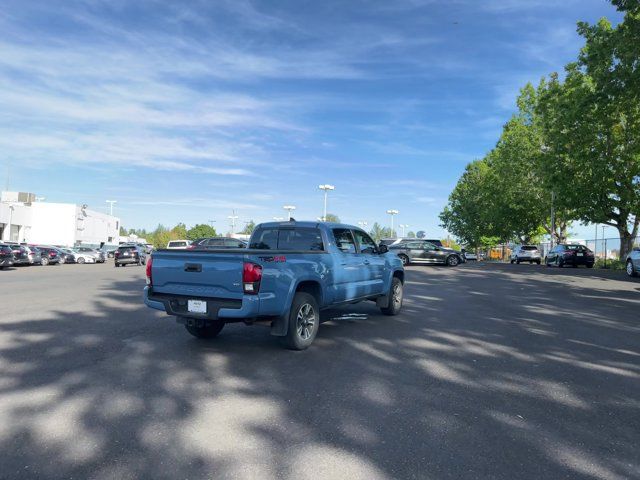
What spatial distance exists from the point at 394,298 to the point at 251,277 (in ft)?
15.5

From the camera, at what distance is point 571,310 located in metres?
10.9

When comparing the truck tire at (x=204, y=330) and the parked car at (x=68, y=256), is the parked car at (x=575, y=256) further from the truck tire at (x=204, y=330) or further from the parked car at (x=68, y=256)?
the parked car at (x=68, y=256)

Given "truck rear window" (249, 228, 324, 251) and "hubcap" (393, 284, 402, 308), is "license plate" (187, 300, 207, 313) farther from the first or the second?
"hubcap" (393, 284, 402, 308)

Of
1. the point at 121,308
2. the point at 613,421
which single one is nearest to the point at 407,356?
the point at 613,421

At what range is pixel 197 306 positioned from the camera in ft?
20.3

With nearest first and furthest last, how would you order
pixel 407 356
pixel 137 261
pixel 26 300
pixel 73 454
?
pixel 73 454, pixel 407 356, pixel 26 300, pixel 137 261

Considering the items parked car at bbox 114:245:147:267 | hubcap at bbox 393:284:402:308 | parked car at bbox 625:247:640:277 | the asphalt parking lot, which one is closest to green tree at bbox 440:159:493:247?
parked car at bbox 625:247:640:277

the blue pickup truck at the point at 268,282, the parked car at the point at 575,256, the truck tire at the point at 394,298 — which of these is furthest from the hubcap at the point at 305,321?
the parked car at the point at 575,256

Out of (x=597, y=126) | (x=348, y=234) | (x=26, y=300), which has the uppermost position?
(x=597, y=126)

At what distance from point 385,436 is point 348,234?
4897 mm

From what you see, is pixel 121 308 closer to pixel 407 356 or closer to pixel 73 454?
pixel 407 356

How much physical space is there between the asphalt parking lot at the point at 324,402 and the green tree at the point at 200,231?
151538mm

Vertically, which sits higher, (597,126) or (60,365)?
(597,126)

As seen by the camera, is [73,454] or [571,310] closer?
[73,454]
